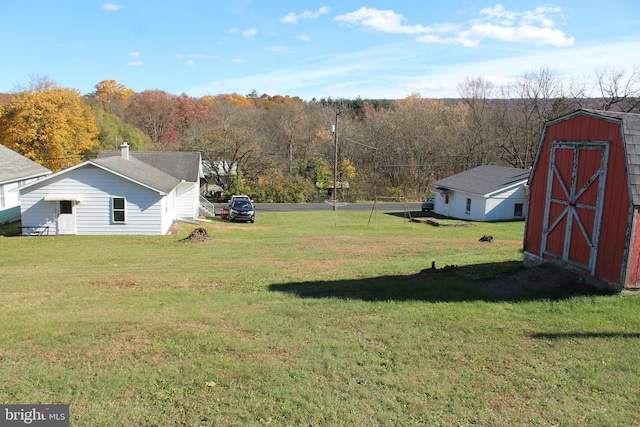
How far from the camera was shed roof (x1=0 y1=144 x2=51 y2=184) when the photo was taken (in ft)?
92.1

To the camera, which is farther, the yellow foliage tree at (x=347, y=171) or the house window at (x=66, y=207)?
the yellow foliage tree at (x=347, y=171)

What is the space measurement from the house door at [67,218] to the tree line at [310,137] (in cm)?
2286

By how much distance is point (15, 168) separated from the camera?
3014 centimetres

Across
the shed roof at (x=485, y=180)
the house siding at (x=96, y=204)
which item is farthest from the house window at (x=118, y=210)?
the shed roof at (x=485, y=180)

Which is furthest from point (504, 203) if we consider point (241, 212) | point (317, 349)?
point (317, 349)

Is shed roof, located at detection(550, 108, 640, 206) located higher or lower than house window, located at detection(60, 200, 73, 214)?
higher

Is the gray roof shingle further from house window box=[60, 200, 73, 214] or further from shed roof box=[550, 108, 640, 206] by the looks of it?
house window box=[60, 200, 73, 214]

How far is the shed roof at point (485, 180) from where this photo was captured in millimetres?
36969

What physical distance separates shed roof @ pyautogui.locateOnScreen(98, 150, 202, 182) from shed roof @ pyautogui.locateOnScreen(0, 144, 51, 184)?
432cm

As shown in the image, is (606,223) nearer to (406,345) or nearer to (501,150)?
(406,345)

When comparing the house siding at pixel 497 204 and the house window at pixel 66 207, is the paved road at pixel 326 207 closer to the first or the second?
the house siding at pixel 497 204

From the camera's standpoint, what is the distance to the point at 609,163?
1023 cm

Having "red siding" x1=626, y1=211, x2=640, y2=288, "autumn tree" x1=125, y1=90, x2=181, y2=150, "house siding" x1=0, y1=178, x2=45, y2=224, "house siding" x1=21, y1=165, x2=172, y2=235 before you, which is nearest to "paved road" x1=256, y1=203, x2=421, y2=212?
"house siding" x1=21, y1=165, x2=172, y2=235

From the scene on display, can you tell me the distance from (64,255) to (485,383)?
58.9ft
